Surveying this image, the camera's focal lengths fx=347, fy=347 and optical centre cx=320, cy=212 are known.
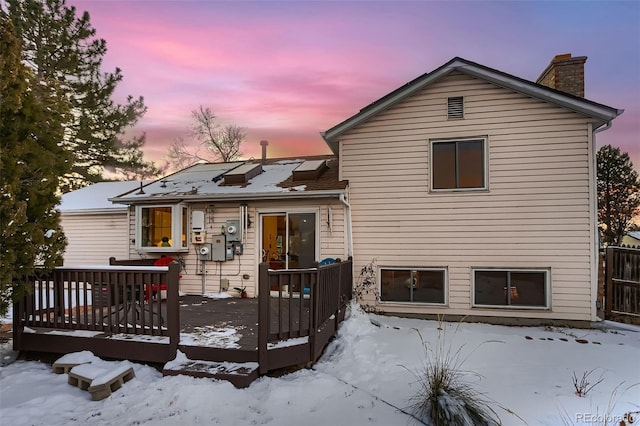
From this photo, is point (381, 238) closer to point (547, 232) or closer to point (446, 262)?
point (446, 262)

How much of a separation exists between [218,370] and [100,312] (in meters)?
1.91

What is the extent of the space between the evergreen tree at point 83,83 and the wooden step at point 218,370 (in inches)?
509

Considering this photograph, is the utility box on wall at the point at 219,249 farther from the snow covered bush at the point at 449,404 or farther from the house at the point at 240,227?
the snow covered bush at the point at 449,404

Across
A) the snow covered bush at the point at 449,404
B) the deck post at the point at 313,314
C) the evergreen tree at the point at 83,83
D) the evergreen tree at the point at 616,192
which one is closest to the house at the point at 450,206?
the deck post at the point at 313,314

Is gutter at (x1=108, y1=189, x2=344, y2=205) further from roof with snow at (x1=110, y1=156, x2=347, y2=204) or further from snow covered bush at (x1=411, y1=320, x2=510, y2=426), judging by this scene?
snow covered bush at (x1=411, y1=320, x2=510, y2=426)

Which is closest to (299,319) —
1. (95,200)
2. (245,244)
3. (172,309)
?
(172,309)

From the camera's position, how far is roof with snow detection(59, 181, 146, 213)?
37.5 feet

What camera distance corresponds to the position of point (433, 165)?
293 inches

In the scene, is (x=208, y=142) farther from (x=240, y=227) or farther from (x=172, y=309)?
(x=172, y=309)

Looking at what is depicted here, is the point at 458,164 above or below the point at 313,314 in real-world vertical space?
above

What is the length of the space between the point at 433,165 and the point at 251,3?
5.30 meters

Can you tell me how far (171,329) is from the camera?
421cm

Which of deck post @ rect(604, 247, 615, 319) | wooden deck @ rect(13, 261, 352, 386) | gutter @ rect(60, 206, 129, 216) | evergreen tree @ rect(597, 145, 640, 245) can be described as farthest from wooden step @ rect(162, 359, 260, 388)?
evergreen tree @ rect(597, 145, 640, 245)

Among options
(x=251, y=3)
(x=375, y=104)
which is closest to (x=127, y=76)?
(x=251, y=3)
